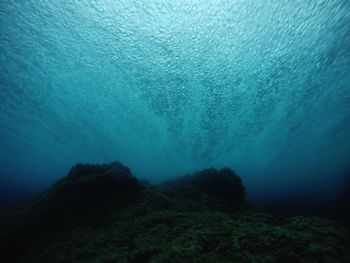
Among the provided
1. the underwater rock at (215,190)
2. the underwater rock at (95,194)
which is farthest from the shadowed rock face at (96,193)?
the underwater rock at (215,190)

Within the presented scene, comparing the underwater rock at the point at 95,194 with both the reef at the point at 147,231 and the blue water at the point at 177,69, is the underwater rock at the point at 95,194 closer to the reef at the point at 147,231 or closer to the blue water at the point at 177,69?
the reef at the point at 147,231

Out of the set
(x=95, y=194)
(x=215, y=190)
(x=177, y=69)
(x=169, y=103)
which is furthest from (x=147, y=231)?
(x=169, y=103)

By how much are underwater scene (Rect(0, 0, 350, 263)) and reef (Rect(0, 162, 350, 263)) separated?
36mm

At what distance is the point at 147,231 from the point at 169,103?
14686mm

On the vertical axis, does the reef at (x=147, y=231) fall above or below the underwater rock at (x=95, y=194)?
below

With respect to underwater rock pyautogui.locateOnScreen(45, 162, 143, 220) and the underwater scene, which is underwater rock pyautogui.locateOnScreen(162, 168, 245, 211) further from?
underwater rock pyautogui.locateOnScreen(45, 162, 143, 220)

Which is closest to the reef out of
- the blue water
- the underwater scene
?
the underwater scene

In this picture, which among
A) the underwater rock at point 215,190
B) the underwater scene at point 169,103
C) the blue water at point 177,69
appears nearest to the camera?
the underwater scene at point 169,103

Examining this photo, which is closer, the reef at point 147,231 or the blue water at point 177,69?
the reef at point 147,231

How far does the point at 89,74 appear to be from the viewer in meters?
15.1

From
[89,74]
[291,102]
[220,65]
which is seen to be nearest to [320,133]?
[291,102]

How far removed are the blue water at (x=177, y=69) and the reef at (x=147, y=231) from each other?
7.94 meters

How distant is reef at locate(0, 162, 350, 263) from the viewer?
10.6 feet

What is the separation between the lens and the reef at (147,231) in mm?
3244
